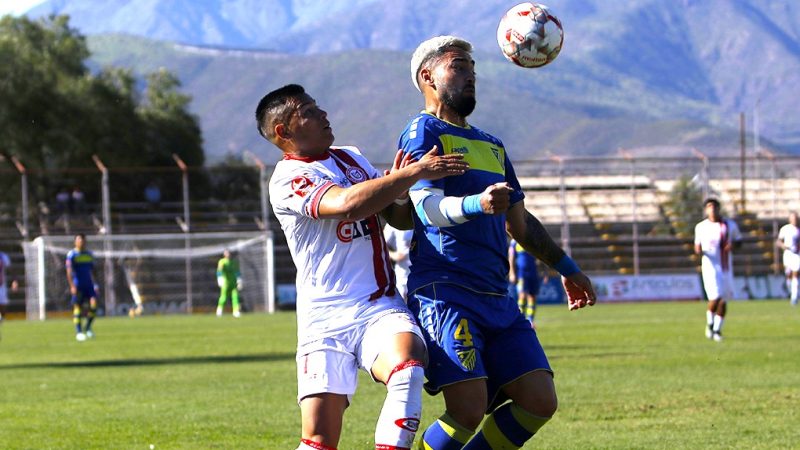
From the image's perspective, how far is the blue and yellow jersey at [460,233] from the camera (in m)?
6.99

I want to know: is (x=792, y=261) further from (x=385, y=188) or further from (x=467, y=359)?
(x=385, y=188)

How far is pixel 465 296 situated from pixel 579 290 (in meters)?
0.83

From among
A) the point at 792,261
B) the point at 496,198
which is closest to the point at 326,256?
the point at 496,198

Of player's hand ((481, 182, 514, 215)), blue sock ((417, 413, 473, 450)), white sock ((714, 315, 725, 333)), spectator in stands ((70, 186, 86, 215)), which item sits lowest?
white sock ((714, 315, 725, 333))

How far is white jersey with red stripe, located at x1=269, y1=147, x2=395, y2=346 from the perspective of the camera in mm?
6793

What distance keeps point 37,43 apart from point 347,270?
7218 cm

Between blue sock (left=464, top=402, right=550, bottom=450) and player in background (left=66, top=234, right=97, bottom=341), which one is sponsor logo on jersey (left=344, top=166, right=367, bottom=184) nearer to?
blue sock (left=464, top=402, right=550, bottom=450)

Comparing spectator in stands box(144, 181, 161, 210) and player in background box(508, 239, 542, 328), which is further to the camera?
spectator in stands box(144, 181, 161, 210)

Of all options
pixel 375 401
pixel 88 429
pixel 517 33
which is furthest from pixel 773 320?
pixel 517 33

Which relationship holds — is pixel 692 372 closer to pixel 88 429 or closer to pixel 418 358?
pixel 88 429

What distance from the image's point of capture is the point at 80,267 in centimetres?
2738

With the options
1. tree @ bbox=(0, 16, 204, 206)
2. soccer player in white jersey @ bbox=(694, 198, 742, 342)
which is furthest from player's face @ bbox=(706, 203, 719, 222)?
tree @ bbox=(0, 16, 204, 206)

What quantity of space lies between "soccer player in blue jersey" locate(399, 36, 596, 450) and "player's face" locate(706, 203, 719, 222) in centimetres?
1472

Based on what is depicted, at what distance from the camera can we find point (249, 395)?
14500 mm
